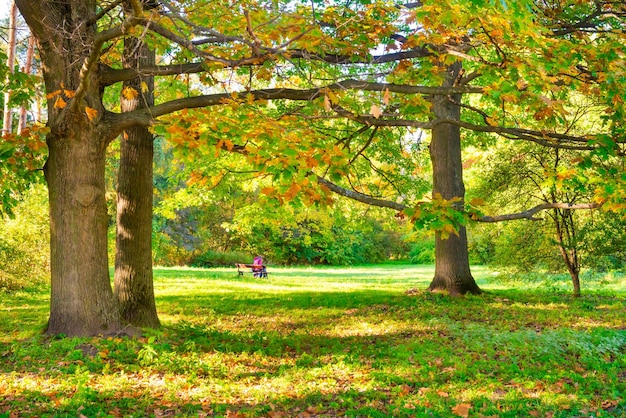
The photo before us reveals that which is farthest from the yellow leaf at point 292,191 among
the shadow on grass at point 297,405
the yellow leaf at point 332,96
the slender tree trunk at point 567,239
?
the slender tree trunk at point 567,239

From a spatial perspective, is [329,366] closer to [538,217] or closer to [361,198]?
[361,198]

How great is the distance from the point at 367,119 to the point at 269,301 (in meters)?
6.62

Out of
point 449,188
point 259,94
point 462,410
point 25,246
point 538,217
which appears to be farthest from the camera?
point 25,246

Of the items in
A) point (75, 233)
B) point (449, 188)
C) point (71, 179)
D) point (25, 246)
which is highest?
point (449, 188)

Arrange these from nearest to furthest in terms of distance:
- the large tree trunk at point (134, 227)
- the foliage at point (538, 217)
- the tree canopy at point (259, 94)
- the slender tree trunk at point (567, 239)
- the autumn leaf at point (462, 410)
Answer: the autumn leaf at point (462, 410), the tree canopy at point (259, 94), the large tree trunk at point (134, 227), the foliage at point (538, 217), the slender tree trunk at point (567, 239)

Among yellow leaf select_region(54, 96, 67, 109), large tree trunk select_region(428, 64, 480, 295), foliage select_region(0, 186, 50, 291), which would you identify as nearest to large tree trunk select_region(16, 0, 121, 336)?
yellow leaf select_region(54, 96, 67, 109)

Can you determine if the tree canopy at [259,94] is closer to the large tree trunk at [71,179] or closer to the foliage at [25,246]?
the large tree trunk at [71,179]

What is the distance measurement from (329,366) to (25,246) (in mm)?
10180

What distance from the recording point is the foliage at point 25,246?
44.0ft


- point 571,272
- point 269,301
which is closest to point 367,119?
point 269,301

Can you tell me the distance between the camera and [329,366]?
277 inches

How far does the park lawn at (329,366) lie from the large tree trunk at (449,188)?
6.99 feet

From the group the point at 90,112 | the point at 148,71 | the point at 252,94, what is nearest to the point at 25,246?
the point at 90,112

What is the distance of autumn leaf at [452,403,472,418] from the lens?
5.39 metres
